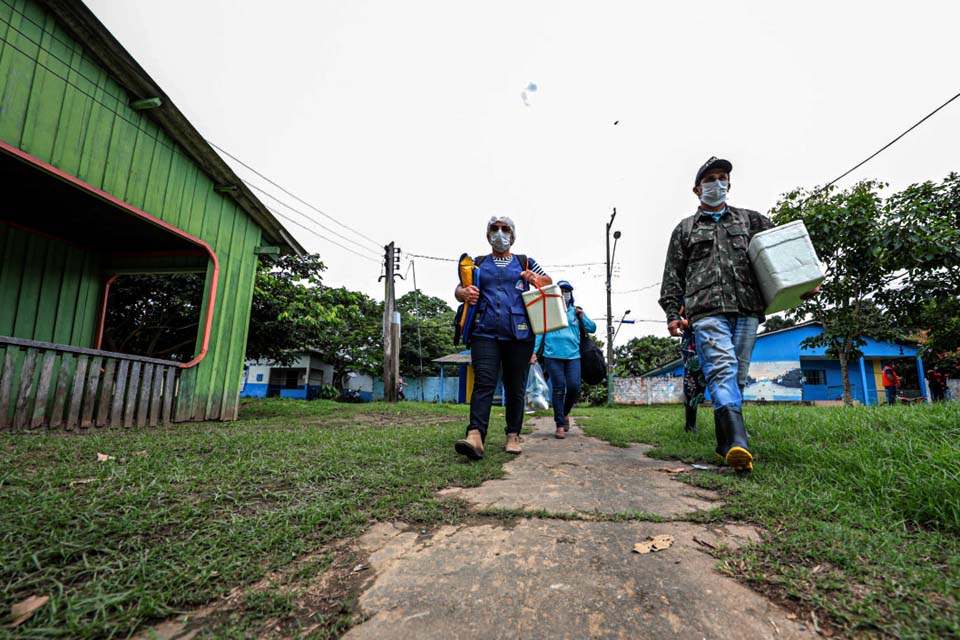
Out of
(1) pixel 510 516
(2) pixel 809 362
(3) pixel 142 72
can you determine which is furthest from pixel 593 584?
(2) pixel 809 362

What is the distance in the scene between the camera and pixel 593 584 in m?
1.09

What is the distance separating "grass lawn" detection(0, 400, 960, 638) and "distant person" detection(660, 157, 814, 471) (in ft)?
1.28

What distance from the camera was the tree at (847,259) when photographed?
7574mm

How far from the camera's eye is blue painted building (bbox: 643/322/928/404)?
17.5 meters

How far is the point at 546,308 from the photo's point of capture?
10.0ft

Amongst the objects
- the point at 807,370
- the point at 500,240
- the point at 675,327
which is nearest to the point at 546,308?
the point at 500,240

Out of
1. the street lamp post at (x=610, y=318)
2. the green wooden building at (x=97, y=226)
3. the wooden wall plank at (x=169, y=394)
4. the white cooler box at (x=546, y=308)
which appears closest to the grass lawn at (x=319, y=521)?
the white cooler box at (x=546, y=308)

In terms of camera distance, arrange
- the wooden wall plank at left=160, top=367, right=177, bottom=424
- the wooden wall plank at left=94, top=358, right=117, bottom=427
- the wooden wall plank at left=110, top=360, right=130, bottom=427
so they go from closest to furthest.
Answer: the wooden wall plank at left=94, top=358, right=117, bottom=427, the wooden wall plank at left=110, top=360, right=130, bottom=427, the wooden wall plank at left=160, top=367, right=177, bottom=424

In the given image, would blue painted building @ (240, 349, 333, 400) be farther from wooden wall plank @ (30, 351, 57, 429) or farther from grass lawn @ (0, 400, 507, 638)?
grass lawn @ (0, 400, 507, 638)

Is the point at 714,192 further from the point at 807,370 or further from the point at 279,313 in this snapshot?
the point at 807,370

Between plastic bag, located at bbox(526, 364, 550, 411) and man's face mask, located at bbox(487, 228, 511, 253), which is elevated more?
man's face mask, located at bbox(487, 228, 511, 253)

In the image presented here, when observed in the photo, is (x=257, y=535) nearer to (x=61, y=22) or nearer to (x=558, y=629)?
(x=558, y=629)

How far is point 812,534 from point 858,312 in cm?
972

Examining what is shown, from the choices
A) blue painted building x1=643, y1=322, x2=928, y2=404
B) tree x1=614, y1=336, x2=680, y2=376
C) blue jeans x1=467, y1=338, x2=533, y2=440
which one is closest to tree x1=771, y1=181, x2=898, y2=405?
blue jeans x1=467, y1=338, x2=533, y2=440
